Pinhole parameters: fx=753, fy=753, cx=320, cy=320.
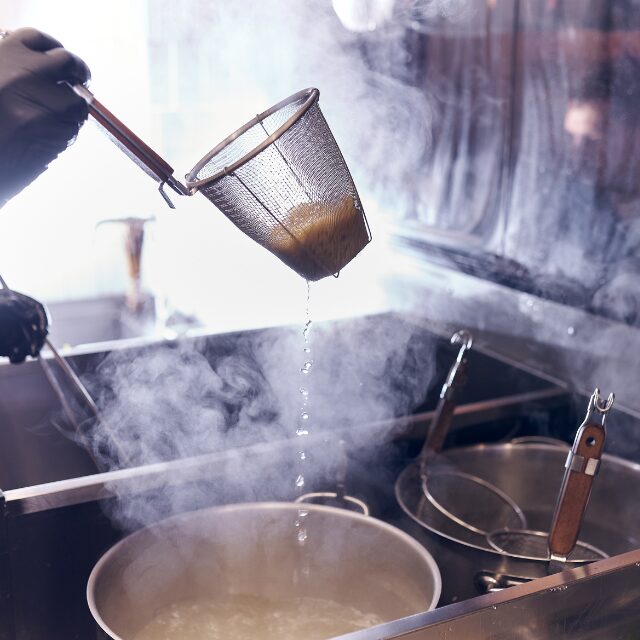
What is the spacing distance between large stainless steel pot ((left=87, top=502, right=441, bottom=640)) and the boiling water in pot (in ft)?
0.06

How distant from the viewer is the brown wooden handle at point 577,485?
1309mm

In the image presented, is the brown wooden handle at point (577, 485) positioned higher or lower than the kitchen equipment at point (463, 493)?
higher

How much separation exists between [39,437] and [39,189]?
8.69 ft

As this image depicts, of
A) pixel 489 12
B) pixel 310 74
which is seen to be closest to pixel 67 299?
pixel 310 74

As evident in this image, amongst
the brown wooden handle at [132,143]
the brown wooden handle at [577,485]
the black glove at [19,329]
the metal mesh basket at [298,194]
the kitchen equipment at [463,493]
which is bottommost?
the kitchen equipment at [463,493]

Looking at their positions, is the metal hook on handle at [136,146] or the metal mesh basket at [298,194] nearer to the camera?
the metal hook on handle at [136,146]

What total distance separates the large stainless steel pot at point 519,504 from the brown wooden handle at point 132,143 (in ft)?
A: 2.87

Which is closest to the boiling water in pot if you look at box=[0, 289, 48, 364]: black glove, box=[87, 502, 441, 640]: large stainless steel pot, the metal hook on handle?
box=[87, 502, 441, 640]: large stainless steel pot

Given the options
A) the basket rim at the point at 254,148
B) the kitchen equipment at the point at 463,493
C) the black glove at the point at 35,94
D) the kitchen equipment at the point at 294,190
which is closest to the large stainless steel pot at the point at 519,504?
Result: the kitchen equipment at the point at 463,493

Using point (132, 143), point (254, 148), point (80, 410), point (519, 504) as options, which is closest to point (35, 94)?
point (132, 143)

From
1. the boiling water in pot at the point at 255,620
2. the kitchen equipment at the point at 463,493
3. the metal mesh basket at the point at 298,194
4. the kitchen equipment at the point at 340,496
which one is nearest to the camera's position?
the metal mesh basket at the point at 298,194

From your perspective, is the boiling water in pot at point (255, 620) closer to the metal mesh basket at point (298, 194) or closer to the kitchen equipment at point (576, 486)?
the kitchen equipment at point (576, 486)

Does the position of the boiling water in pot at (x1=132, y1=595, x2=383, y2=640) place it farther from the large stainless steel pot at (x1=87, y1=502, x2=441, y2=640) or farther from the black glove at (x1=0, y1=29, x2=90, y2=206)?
the black glove at (x1=0, y1=29, x2=90, y2=206)

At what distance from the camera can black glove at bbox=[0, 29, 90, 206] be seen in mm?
1311
